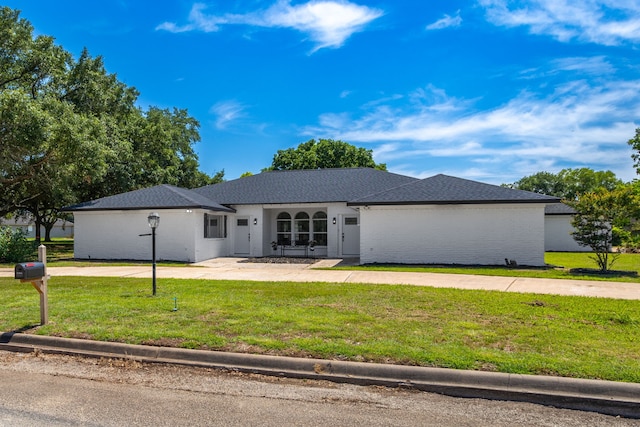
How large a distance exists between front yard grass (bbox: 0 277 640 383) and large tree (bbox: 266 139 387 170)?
121 feet

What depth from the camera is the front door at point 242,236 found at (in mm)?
22875

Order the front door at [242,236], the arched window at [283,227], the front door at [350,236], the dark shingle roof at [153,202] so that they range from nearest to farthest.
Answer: the dark shingle roof at [153,202] < the front door at [350,236] < the front door at [242,236] < the arched window at [283,227]

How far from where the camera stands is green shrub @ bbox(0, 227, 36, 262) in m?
19.4

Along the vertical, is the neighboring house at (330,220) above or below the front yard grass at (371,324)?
above

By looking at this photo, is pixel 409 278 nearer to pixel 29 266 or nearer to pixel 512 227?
pixel 512 227

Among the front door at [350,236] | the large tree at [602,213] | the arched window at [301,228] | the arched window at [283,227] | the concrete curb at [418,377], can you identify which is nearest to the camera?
the concrete curb at [418,377]

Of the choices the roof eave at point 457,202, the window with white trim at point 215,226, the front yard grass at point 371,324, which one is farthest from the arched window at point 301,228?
the front yard grass at point 371,324

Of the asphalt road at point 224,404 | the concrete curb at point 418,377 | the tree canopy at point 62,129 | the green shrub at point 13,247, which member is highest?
the tree canopy at point 62,129

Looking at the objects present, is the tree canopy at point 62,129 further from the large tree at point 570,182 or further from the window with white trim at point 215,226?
the large tree at point 570,182

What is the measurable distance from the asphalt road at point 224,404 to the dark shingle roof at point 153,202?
14.2m

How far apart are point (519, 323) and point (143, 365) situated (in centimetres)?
571

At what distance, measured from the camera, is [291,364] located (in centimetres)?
544

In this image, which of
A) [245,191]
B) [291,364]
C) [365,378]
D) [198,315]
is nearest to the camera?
[365,378]

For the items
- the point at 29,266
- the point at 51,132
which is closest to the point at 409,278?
the point at 29,266
